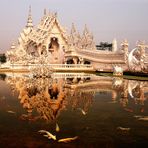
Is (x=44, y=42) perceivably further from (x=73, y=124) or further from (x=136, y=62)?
(x=73, y=124)

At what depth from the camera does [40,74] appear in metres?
28.2

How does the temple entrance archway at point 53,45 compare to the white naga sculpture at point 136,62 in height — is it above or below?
above

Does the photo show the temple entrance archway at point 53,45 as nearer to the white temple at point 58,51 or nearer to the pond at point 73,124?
the white temple at point 58,51

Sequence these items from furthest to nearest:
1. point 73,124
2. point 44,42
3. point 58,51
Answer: point 58,51 < point 44,42 < point 73,124

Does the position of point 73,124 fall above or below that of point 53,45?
below

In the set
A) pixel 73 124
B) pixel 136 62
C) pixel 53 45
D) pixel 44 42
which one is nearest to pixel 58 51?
pixel 53 45

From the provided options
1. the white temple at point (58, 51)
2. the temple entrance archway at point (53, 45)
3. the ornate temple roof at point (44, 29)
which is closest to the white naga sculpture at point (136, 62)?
the white temple at point (58, 51)

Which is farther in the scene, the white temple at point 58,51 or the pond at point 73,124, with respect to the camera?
the white temple at point 58,51

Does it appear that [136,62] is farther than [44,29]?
No

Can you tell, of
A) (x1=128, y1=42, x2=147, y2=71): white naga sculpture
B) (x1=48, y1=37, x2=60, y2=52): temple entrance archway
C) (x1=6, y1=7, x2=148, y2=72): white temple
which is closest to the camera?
(x1=128, y1=42, x2=147, y2=71): white naga sculpture

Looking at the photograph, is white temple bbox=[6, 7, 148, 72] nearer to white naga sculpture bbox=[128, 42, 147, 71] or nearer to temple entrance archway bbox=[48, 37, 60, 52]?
temple entrance archway bbox=[48, 37, 60, 52]

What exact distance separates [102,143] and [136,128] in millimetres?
1717

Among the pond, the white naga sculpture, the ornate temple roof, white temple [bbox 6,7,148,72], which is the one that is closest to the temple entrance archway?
white temple [bbox 6,7,148,72]

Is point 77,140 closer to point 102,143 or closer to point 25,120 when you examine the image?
point 102,143
